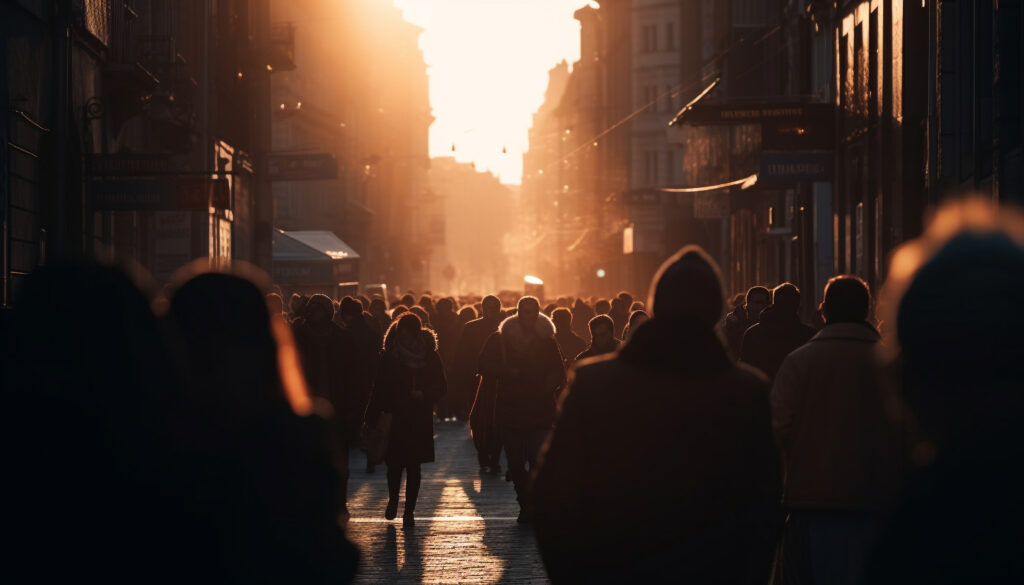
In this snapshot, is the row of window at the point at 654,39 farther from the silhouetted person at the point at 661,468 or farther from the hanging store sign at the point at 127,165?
the silhouetted person at the point at 661,468

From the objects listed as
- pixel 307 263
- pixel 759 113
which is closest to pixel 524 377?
pixel 759 113

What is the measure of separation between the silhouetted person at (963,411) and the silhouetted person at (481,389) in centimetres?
1166

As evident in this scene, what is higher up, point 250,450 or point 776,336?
point 776,336

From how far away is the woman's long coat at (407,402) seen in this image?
47.2 ft

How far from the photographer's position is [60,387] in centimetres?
358

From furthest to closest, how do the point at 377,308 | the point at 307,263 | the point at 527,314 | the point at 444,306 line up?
the point at 307,263 → the point at 444,306 → the point at 377,308 → the point at 527,314

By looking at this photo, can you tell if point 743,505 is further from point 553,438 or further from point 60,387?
point 60,387

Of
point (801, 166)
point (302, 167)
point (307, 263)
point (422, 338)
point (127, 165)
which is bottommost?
point (422, 338)

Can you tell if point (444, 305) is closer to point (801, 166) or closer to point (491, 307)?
point (801, 166)

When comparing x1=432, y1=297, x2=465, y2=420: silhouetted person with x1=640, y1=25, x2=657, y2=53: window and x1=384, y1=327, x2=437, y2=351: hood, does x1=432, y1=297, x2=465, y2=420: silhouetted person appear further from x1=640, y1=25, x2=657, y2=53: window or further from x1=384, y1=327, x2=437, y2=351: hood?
x1=640, y1=25, x2=657, y2=53: window

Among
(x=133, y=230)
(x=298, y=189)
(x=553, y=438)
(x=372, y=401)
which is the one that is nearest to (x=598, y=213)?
(x=298, y=189)

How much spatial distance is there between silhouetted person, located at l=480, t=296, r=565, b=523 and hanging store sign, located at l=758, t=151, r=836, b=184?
1388 cm

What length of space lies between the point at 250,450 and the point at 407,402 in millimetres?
10492

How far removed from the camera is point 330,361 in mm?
16172
